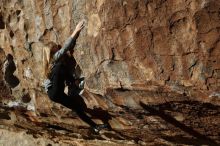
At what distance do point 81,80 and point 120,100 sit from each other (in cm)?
54

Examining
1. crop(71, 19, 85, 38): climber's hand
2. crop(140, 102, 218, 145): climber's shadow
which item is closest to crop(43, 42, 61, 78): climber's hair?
crop(71, 19, 85, 38): climber's hand

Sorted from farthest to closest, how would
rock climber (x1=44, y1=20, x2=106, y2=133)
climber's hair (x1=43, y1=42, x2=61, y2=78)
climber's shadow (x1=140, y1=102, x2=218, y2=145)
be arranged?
1. climber's hair (x1=43, y1=42, x2=61, y2=78)
2. rock climber (x1=44, y1=20, x2=106, y2=133)
3. climber's shadow (x1=140, y1=102, x2=218, y2=145)

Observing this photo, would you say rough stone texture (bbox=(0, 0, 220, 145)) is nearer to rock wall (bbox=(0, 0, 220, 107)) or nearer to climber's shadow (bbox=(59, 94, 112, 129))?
rock wall (bbox=(0, 0, 220, 107))

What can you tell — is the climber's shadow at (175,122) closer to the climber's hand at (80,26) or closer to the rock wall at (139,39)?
the rock wall at (139,39)

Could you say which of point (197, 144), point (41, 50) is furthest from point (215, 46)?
point (41, 50)

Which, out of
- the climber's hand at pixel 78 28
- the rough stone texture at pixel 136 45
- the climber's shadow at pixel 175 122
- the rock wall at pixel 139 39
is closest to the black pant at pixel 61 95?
the rough stone texture at pixel 136 45

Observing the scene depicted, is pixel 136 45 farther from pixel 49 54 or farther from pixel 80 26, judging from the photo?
pixel 49 54

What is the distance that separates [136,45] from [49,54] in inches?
49.7

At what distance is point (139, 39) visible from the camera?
179 inches

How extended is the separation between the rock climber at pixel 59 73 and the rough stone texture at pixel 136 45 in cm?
9

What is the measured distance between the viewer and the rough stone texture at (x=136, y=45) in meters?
4.23

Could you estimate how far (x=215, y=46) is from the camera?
13.7ft

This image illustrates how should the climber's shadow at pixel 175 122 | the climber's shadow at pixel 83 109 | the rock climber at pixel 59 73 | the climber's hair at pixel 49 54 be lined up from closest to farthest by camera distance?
the climber's shadow at pixel 175 122
the rock climber at pixel 59 73
the climber's hair at pixel 49 54
the climber's shadow at pixel 83 109

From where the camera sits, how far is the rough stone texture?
4.23m
